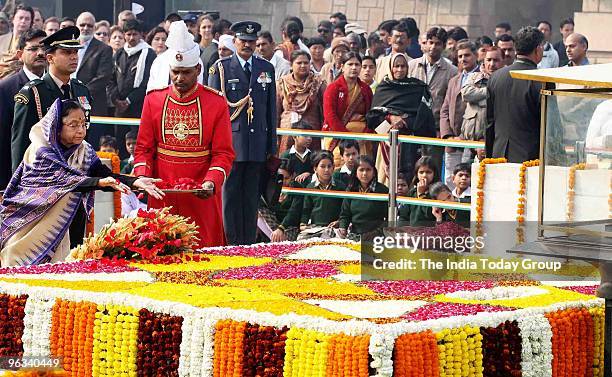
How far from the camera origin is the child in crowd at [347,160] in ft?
45.5

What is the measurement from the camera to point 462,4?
71.1ft

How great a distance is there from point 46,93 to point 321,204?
3772 mm

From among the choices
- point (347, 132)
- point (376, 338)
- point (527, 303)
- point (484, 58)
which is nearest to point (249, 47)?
point (347, 132)

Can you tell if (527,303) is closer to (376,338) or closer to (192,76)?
(376,338)

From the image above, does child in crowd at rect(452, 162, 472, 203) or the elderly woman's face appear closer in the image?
the elderly woman's face

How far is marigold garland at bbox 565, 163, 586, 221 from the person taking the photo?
923cm

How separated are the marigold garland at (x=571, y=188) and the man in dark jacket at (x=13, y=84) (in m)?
3.68

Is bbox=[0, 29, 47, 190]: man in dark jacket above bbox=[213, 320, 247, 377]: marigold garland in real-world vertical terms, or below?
above

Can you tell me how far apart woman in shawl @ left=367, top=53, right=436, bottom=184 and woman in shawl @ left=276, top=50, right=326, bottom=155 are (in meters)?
0.73

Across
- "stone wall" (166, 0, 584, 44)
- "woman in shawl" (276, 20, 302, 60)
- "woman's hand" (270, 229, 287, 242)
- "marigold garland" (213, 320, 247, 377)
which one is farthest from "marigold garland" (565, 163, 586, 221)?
"stone wall" (166, 0, 584, 44)

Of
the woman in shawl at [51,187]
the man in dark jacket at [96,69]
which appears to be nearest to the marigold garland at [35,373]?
the woman in shawl at [51,187]

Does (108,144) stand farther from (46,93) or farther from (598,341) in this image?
(598,341)

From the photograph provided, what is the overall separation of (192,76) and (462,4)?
11.2 metres

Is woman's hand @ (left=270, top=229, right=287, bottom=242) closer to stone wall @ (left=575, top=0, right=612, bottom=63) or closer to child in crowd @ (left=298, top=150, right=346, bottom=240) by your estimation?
child in crowd @ (left=298, top=150, right=346, bottom=240)
